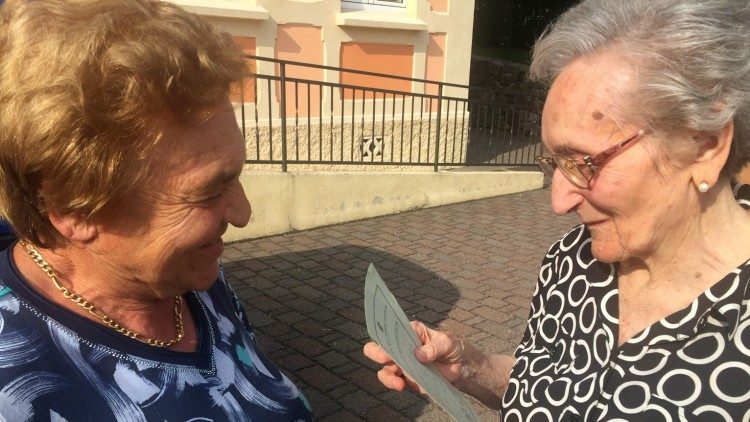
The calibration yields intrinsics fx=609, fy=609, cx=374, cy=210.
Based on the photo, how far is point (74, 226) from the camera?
1317 mm

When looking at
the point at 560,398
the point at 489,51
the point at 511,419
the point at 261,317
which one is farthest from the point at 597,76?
the point at 489,51

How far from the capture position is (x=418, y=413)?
352cm

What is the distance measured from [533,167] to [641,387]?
9145 mm

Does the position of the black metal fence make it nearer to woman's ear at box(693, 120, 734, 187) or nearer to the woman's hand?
the woman's hand

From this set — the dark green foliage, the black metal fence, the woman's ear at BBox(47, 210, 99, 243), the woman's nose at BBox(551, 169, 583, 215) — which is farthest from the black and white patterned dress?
the dark green foliage

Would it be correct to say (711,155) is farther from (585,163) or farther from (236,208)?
(236,208)

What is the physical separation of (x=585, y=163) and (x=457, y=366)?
2.50ft

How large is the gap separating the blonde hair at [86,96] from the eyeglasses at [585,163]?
89 cm

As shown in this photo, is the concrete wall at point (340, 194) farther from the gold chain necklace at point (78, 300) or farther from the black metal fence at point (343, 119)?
the gold chain necklace at point (78, 300)

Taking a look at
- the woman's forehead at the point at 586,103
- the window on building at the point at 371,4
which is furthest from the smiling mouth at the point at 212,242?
the window on building at the point at 371,4

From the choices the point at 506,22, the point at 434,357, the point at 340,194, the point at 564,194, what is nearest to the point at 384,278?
the point at 340,194

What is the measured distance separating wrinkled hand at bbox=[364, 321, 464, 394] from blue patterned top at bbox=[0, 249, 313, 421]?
0.33 m

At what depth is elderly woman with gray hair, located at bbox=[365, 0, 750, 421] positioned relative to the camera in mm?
1338

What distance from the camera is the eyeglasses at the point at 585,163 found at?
1.44 meters
